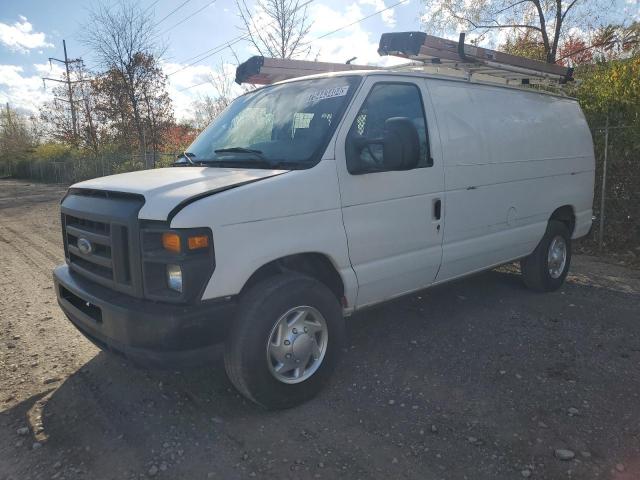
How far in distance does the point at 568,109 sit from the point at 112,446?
5.77 meters

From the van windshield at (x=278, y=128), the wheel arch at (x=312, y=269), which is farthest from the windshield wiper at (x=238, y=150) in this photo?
the wheel arch at (x=312, y=269)

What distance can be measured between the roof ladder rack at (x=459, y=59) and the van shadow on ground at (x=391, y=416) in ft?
8.33

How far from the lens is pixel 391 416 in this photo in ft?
10.3

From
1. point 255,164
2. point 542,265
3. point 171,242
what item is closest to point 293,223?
point 255,164

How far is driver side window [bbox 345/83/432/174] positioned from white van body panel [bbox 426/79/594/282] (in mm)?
227

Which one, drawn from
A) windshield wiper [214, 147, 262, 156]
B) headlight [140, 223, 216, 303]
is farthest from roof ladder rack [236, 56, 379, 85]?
headlight [140, 223, 216, 303]

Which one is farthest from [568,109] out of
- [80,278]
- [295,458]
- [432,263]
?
[80,278]

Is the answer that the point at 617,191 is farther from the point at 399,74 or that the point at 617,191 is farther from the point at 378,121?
the point at 378,121

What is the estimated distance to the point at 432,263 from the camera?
402 cm

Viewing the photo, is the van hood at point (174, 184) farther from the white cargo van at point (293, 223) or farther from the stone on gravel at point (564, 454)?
the stone on gravel at point (564, 454)

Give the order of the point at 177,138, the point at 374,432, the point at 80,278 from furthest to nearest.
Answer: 1. the point at 177,138
2. the point at 80,278
3. the point at 374,432

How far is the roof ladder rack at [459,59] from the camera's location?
4.32m

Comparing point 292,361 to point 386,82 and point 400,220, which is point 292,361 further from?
point 386,82

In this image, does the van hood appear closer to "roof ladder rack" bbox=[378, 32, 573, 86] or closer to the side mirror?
the side mirror
